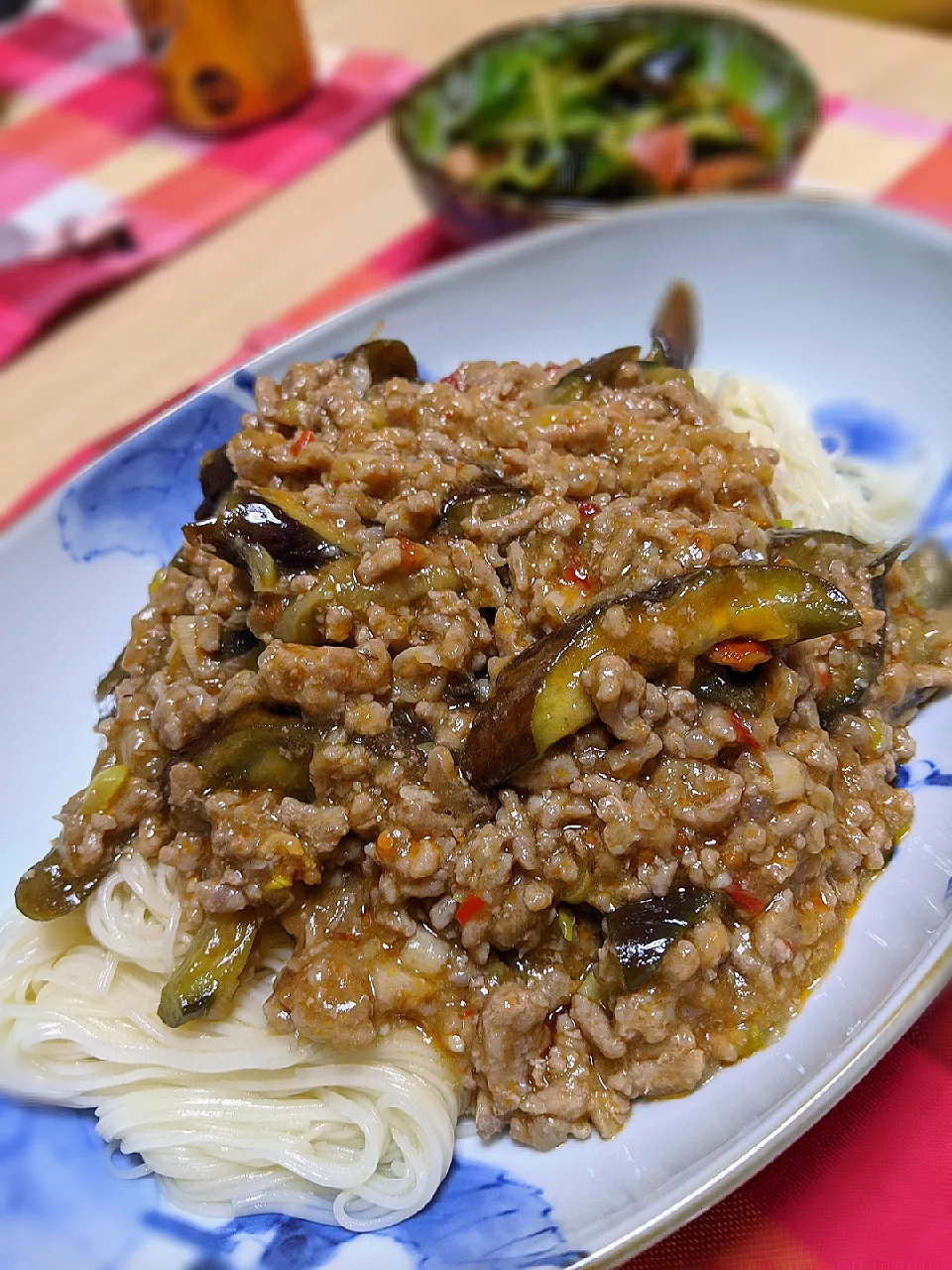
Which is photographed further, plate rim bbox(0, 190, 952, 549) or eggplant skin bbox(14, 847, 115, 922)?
plate rim bbox(0, 190, 952, 549)

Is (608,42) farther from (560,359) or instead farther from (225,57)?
(560,359)

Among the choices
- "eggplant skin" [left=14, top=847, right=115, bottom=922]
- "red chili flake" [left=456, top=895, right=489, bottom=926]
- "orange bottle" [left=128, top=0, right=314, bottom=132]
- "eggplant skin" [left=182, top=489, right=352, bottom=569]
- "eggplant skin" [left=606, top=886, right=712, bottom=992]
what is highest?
"orange bottle" [left=128, top=0, right=314, bottom=132]

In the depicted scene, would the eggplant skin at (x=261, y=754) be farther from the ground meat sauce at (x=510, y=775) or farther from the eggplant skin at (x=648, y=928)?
the eggplant skin at (x=648, y=928)

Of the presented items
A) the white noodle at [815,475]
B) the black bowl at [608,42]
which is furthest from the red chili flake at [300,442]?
the black bowl at [608,42]

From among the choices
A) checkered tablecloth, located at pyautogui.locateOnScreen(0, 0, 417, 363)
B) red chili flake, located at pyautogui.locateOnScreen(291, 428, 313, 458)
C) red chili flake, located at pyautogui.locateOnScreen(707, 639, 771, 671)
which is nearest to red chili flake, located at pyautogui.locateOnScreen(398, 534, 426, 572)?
red chili flake, located at pyautogui.locateOnScreen(291, 428, 313, 458)

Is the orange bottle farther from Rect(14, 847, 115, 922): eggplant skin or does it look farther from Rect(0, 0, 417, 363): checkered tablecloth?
Rect(14, 847, 115, 922): eggplant skin

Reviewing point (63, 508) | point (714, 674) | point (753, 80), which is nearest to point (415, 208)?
point (753, 80)

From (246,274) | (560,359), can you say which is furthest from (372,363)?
(246,274)
